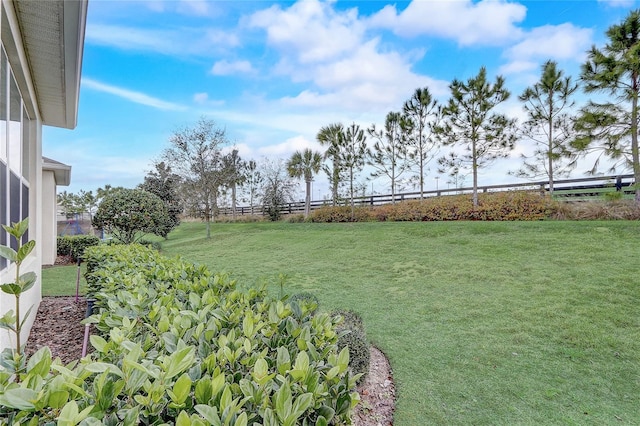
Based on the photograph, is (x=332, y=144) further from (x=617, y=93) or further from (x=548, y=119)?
(x=617, y=93)

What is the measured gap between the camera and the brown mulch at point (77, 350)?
2705 mm

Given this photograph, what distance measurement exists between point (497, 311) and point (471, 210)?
28.9 feet

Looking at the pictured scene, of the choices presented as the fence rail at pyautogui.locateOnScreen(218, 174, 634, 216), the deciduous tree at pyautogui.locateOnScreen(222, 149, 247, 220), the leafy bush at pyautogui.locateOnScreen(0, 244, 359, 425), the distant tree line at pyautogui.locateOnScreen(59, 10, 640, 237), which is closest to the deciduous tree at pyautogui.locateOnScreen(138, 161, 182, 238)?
the distant tree line at pyautogui.locateOnScreen(59, 10, 640, 237)

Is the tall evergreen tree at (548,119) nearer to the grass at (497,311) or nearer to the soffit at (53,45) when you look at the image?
the grass at (497,311)

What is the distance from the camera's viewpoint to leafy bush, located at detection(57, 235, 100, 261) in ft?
35.5

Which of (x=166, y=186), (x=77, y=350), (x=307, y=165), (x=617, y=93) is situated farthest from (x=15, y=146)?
(x=307, y=165)

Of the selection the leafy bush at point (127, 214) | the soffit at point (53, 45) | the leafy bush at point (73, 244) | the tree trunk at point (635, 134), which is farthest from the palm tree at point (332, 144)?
the soffit at point (53, 45)

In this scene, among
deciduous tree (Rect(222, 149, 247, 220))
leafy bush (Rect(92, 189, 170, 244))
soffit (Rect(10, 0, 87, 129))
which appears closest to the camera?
soffit (Rect(10, 0, 87, 129))

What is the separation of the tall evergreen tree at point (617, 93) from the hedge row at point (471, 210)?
236cm

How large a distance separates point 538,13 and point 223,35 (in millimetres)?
7525

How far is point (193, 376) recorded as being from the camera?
106 cm

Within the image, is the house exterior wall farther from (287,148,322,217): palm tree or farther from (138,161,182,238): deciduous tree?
(287,148,322,217): palm tree

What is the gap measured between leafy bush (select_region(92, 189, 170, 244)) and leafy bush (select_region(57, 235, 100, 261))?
67 cm

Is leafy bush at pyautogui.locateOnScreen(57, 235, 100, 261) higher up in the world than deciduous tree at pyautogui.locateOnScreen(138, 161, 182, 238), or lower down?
lower down
